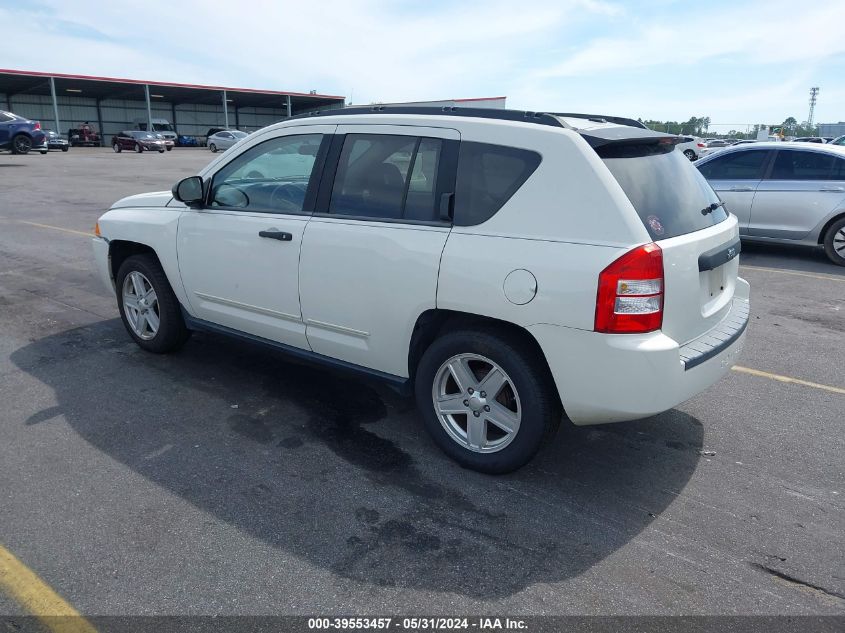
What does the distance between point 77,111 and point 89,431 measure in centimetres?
6549

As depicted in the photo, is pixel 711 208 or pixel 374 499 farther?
pixel 711 208

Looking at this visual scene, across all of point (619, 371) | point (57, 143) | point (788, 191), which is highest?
point (788, 191)

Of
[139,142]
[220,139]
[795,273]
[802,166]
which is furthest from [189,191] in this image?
[139,142]

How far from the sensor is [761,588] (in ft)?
8.73

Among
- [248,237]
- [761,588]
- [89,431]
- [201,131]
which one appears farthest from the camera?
[201,131]

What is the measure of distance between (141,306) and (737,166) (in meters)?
8.68

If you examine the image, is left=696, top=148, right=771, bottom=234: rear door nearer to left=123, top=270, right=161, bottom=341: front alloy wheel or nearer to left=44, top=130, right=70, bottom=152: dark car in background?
left=123, top=270, right=161, bottom=341: front alloy wheel

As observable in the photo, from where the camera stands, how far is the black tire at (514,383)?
10.5 ft

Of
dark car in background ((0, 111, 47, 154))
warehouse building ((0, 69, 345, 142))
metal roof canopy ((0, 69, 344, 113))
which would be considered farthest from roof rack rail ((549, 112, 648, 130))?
metal roof canopy ((0, 69, 344, 113))

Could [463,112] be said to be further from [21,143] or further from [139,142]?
[139,142]

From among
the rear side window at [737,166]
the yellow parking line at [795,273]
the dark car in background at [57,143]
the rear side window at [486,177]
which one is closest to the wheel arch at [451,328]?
the rear side window at [486,177]

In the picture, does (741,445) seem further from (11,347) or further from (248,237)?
(11,347)

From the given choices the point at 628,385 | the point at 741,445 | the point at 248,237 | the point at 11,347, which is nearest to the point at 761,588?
the point at 628,385

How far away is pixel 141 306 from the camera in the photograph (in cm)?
515
